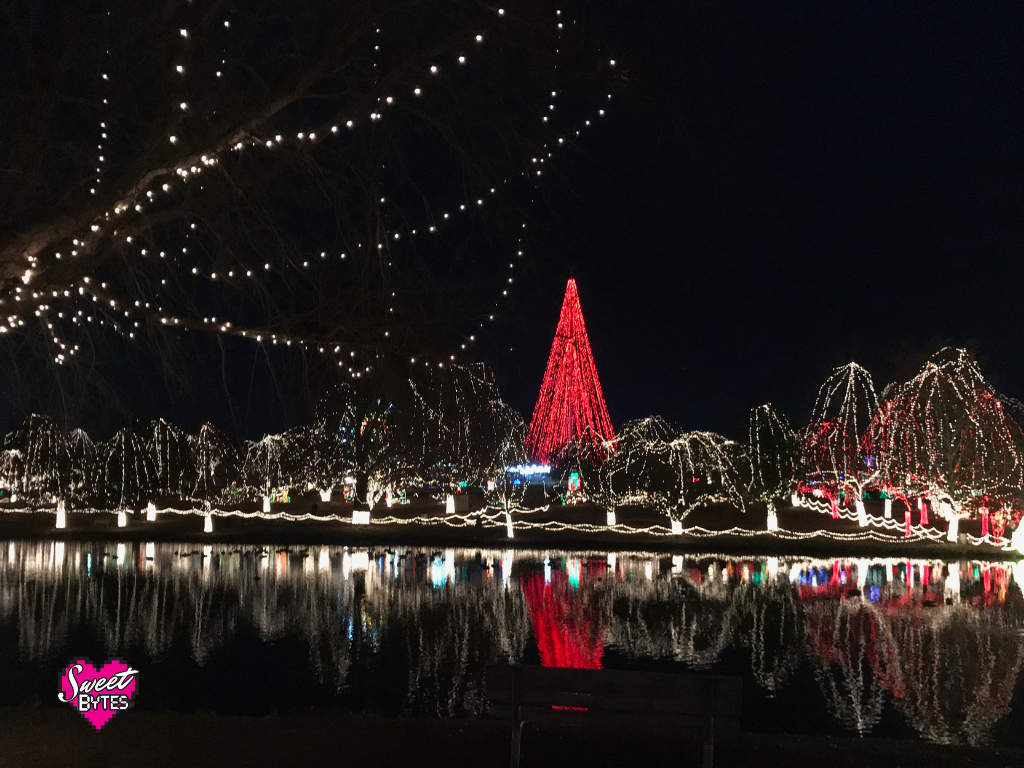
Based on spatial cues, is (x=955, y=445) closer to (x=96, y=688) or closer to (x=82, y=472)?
(x=96, y=688)

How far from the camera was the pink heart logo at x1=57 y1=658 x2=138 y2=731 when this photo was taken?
818cm

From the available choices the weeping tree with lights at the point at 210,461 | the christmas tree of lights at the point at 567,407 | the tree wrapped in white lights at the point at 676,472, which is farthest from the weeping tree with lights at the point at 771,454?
the weeping tree with lights at the point at 210,461

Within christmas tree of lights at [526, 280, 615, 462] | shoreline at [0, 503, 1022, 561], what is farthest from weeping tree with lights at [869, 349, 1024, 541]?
christmas tree of lights at [526, 280, 615, 462]

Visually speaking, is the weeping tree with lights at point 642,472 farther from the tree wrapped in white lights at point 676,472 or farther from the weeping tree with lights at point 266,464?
the weeping tree with lights at point 266,464

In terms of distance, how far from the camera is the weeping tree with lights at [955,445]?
33312 mm

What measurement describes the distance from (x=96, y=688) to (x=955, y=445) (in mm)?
33013

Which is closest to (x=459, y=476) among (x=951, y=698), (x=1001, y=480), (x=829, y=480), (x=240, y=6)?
(x=829, y=480)

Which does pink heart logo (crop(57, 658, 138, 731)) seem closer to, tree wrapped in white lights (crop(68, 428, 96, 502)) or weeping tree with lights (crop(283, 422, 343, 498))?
weeping tree with lights (crop(283, 422, 343, 498))

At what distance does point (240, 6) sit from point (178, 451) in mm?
44329

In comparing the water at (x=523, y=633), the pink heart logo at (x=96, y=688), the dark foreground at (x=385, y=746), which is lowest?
the water at (x=523, y=633)

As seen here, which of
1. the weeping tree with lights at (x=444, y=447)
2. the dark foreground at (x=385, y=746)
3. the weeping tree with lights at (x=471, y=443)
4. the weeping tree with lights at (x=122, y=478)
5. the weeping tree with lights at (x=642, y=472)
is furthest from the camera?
the weeping tree with lights at (x=471, y=443)

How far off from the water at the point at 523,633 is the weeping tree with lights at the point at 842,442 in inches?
633

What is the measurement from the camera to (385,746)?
7754 millimetres

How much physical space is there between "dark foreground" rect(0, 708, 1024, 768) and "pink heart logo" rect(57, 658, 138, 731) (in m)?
0.12
